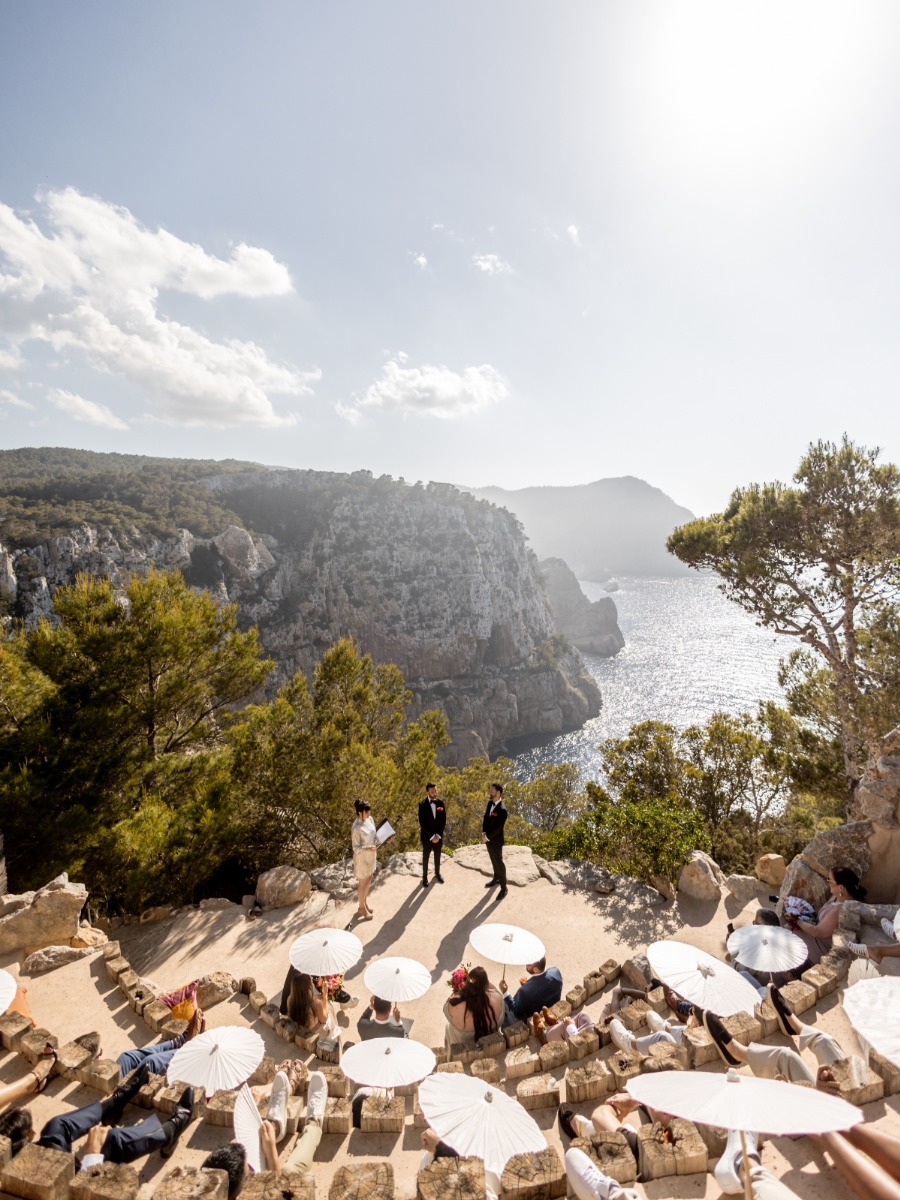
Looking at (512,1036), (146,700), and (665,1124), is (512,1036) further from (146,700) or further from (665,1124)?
(146,700)

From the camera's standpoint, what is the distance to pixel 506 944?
690 cm

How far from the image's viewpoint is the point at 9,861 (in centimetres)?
1038

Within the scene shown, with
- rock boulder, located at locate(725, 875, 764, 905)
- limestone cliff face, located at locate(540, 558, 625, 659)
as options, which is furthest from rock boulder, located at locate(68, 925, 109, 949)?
limestone cliff face, located at locate(540, 558, 625, 659)

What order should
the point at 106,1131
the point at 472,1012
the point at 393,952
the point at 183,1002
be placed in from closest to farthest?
1. the point at 106,1131
2. the point at 472,1012
3. the point at 183,1002
4. the point at 393,952

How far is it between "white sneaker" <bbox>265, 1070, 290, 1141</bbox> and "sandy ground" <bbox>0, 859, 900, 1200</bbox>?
410 millimetres

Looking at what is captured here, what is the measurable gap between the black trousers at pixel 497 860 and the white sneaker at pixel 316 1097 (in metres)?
4.82

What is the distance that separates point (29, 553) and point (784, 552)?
5454 cm

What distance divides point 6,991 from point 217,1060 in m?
2.52

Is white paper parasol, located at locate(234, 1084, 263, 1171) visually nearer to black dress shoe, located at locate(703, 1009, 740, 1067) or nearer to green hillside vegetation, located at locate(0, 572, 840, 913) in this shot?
black dress shoe, located at locate(703, 1009, 740, 1067)

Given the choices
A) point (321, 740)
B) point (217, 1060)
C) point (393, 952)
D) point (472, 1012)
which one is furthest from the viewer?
point (321, 740)

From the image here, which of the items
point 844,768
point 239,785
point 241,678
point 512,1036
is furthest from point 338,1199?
point 844,768

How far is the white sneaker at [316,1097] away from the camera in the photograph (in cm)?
504

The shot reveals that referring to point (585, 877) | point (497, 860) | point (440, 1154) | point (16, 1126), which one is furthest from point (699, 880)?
point (16, 1126)

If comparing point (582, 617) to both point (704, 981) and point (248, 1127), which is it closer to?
point (704, 981)
